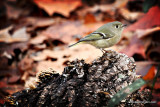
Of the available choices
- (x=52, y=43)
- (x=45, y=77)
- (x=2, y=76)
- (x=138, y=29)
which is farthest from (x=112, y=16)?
(x=45, y=77)

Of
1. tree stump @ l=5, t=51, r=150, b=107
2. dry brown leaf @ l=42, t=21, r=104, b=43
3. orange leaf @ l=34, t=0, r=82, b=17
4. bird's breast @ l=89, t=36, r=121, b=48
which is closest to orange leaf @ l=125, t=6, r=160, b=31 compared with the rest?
dry brown leaf @ l=42, t=21, r=104, b=43

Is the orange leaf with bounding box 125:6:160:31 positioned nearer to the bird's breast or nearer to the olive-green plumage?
the olive-green plumage

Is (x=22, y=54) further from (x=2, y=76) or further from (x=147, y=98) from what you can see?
(x=147, y=98)

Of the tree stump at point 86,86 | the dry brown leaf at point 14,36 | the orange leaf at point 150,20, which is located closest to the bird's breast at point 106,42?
the tree stump at point 86,86

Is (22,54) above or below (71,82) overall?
above

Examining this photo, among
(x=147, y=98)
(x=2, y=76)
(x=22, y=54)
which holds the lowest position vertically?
(x=147, y=98)

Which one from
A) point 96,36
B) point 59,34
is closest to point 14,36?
point 59,34
